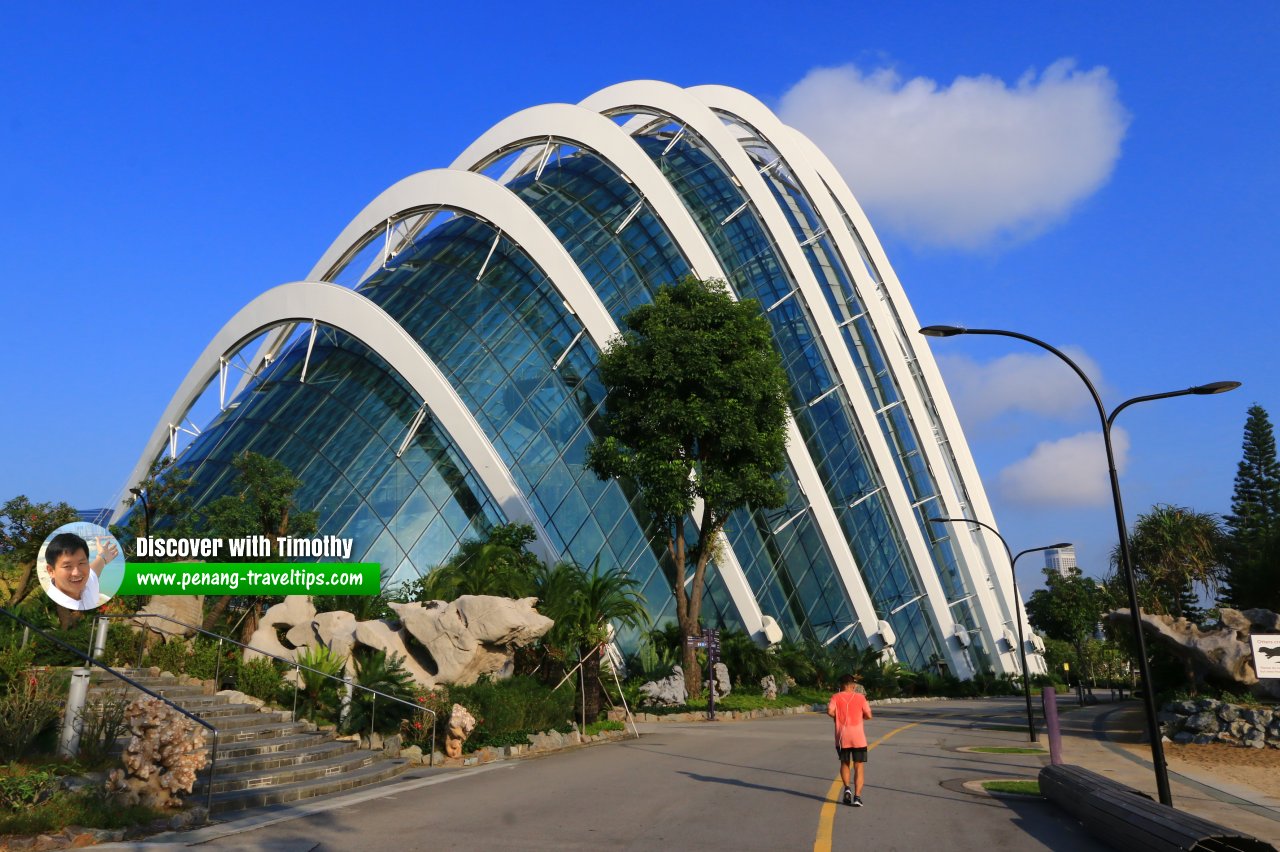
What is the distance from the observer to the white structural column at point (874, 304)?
1790 inches

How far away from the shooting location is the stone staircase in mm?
12352

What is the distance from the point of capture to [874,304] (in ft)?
150

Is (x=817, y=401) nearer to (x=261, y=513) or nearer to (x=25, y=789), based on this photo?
(x=261, y=513)

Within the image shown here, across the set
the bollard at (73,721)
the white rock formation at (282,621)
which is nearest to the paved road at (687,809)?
the bollard at (73,721)

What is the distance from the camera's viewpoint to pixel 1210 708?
2227cm

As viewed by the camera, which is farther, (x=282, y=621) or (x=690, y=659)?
(x=690, y=659)

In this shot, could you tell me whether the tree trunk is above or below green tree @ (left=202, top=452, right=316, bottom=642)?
below

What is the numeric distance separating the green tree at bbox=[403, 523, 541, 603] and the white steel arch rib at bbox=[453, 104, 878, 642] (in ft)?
42.2

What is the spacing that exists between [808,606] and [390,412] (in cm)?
1910

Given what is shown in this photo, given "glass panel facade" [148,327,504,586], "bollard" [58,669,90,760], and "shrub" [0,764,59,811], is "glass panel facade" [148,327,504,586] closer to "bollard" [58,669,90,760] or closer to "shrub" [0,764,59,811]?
"bollard" [58,669,90,760]

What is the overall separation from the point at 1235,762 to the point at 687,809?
14253mm

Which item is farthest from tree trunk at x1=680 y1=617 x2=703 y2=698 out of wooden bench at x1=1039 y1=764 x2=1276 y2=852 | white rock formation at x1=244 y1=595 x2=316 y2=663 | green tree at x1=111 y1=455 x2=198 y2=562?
wooden bench at x1=1039 y1=764 x2=1276 y2=852

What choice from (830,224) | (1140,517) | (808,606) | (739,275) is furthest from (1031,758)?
(1140,517)

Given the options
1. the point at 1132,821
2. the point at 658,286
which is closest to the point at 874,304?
the point at 658,286
